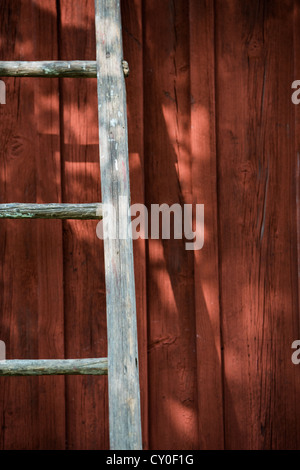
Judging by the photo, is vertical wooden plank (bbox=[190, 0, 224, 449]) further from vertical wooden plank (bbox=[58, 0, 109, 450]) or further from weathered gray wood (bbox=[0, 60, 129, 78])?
weathered gray wood (bbox=[0, 60, 129, 78])

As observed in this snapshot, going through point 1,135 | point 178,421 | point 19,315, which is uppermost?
point 1,135

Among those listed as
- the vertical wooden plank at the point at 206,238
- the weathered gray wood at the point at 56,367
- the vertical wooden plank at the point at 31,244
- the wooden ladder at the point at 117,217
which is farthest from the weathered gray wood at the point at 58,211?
the vertical wooden plank at the point at 206,238

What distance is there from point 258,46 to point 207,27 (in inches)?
8.7

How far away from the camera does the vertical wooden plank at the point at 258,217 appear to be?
1770mm

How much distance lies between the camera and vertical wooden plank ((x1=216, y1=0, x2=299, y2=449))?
1.77 metres

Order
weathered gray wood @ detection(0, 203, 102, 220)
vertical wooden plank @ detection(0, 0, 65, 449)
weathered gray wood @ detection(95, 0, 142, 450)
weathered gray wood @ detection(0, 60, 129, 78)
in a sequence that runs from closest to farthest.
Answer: weathered gray wood @ detection(95, 0, 142, 450)
weathered gray wood @ detection(0, 203, 102, 220)
weathered gray wood @ detection(0, 60, 129, 78)
vertical wooden plank @ detection(0, 0, 65, 449)

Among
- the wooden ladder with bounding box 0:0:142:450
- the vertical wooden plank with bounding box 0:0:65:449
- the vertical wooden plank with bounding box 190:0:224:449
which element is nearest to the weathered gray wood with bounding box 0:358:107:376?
the wooden ladder with bounding box 0:0:142:450

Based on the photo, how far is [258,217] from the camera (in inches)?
70.2

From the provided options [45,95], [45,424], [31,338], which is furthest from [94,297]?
[45,95]

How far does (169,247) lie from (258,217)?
0.38 metres

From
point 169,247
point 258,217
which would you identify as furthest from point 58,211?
point 258,217

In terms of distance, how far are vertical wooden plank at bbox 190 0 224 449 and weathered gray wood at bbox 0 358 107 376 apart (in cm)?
68
